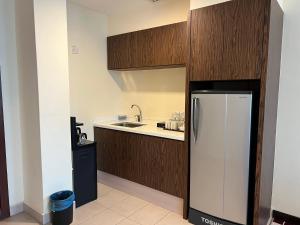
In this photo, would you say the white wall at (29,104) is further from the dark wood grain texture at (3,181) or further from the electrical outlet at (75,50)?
the electrical outlet at (75,50)

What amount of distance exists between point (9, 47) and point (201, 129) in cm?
223

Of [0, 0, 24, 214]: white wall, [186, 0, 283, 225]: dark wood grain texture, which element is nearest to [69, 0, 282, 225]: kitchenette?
[186, 0, 283, 225]: dark wood grain texture

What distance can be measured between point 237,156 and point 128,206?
58.7 inches

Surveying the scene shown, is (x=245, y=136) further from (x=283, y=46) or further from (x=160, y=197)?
(x=160, y=197)

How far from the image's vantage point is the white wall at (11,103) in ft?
A: 7.75

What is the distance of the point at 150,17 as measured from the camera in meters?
3.24

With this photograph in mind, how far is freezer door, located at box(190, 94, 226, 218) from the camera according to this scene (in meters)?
2.06

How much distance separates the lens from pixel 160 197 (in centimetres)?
275

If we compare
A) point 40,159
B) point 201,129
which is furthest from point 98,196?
point 201,129

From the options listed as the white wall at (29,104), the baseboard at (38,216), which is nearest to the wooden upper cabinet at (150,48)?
the white wall at (29,104)

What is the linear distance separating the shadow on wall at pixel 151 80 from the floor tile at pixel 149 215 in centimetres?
161

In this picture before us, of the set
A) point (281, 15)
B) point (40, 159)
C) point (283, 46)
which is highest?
point (281, 15)

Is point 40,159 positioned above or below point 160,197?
above

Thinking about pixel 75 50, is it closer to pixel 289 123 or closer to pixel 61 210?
pixel 61 210
